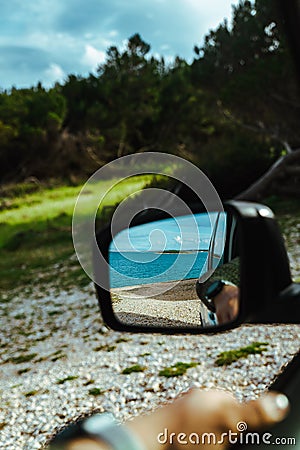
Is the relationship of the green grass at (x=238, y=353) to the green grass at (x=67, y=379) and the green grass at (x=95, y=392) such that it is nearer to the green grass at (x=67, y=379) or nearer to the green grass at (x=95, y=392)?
the green grass at (x=95, y=392)

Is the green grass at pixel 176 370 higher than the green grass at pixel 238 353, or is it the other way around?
the green grass at pixel 176 370

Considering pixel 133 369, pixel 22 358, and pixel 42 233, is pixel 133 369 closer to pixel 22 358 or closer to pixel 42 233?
pixel 22 358

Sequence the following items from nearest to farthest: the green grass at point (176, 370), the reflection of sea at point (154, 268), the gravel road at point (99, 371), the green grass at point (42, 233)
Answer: the reflection of sea at point (154, 268) < the gravel road at point (99, 371) < the green grass at point (176, 370) < the green grass at point (42, 233)

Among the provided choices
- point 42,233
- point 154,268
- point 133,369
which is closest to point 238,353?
point 133,369

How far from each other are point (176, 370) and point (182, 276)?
3.28 m

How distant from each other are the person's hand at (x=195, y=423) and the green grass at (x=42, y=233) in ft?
13.6

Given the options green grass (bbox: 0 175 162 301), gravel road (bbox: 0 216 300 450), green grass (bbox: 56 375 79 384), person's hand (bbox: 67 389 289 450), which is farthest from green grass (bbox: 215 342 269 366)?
person's hand (bbox: 67 389 289 450)

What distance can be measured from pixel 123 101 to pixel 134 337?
16.1 m

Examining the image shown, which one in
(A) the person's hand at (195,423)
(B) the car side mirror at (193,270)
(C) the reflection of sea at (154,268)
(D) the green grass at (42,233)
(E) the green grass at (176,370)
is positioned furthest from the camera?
(D) the green grass at (42,233)

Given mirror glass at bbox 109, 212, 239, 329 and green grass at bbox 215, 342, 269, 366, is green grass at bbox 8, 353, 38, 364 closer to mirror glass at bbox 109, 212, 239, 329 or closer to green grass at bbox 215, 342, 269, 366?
green grass at bbox 215, 342, 269, 366

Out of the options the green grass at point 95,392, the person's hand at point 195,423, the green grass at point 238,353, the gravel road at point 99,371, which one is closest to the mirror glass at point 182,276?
the person's hand at point 195,423

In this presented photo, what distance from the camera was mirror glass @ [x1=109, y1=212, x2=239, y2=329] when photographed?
870 mm

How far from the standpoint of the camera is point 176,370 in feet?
13.1

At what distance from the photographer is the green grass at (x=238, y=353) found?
13.2ft
